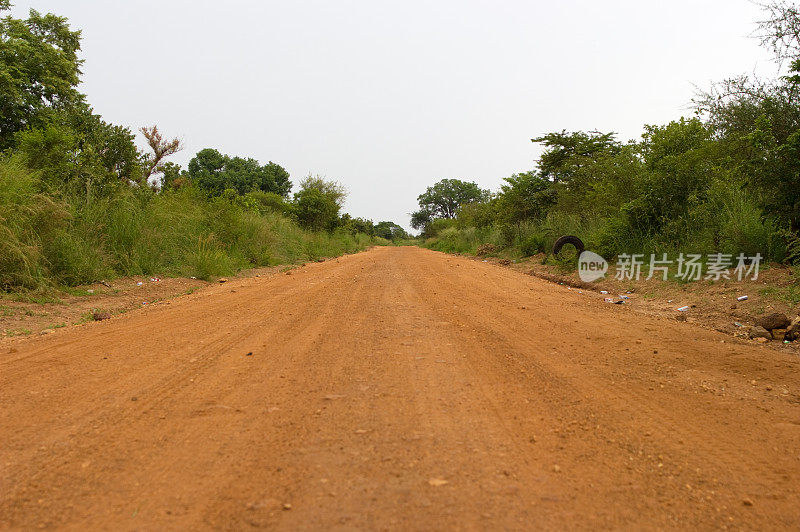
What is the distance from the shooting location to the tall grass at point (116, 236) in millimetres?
6719

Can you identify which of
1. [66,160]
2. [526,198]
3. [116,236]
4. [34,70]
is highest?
[34,70]

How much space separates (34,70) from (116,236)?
13330mm

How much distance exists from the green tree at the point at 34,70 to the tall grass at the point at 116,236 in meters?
7.28

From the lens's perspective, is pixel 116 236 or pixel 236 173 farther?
pixel 236 173

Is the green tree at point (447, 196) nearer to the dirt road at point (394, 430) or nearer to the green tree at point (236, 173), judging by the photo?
the green tree at point (236, 173)

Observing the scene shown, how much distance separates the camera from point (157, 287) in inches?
328

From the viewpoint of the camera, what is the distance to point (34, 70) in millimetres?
17328

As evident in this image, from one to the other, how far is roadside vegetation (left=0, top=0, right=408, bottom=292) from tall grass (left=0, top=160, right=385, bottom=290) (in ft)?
0.06

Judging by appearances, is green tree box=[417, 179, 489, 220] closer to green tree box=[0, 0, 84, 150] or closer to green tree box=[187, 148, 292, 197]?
green tree box=[187, 148, 292, 197]

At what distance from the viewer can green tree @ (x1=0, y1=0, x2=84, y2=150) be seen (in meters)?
15.8

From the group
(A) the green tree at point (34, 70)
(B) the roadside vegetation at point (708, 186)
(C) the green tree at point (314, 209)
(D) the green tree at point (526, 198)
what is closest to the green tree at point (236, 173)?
(C) the green tree at point (314, 209)

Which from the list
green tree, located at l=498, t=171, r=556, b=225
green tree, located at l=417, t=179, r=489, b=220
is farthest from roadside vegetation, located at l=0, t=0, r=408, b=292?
green tree, located at l=417, t=179, r=489, b=220

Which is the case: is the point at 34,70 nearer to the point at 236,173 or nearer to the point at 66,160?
the point at 66,160

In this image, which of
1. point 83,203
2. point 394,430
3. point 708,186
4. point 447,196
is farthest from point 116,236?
point 447,196
